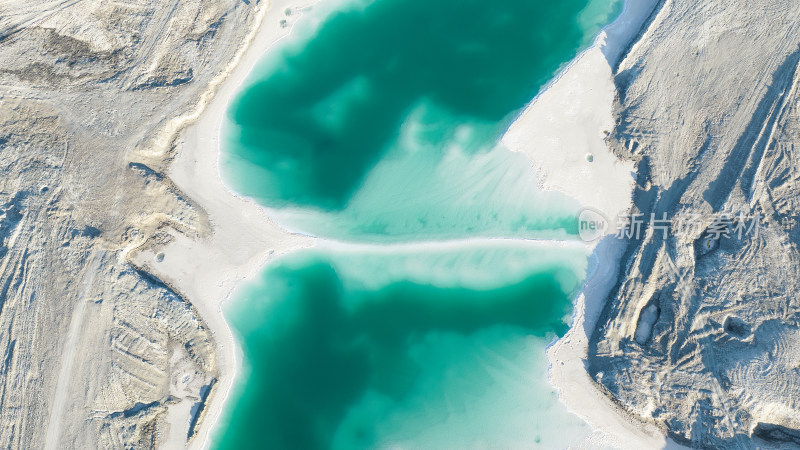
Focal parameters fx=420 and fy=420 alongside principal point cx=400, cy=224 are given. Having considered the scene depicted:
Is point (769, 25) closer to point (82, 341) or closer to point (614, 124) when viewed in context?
point (614, 124)

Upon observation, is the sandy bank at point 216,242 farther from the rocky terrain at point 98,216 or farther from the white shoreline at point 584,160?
the white shoreline at point 584,160

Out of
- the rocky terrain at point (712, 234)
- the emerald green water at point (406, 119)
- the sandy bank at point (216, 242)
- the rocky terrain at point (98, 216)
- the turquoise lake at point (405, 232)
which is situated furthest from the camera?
the emerald green water at point (406, 119)

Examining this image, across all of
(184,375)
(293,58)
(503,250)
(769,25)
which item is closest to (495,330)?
(503,250)

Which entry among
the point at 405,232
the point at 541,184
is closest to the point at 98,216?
the point at 405,232

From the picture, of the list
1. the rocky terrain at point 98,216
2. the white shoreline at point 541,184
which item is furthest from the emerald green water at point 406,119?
the rocky terrain at point 98,216

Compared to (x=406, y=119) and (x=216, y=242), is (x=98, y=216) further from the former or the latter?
(x=406, y=119)
